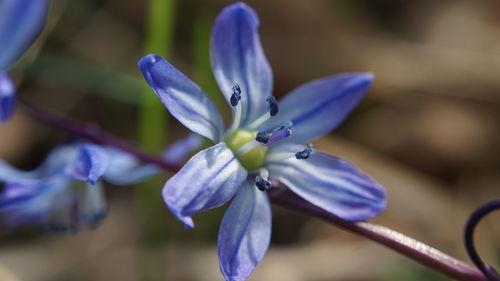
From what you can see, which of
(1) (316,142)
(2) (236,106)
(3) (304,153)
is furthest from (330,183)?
(1) (316,142)

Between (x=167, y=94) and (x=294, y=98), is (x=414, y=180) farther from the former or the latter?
(x=167, y=94)

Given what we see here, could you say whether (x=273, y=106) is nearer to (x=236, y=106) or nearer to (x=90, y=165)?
(x=236, y=106)

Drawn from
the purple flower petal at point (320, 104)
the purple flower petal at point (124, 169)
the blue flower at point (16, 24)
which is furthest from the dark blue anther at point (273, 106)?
the blue flower at point (16, 24)

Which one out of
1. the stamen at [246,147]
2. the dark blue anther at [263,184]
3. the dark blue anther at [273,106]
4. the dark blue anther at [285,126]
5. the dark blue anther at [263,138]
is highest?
the dark blue anther at [273,106]

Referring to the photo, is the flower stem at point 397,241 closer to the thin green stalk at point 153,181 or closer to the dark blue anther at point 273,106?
the dark blue anther at point 273,106

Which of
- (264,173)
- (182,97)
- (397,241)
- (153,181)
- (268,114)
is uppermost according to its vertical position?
(182,97)

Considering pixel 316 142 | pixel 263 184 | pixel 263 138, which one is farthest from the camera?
pixel 316 142
